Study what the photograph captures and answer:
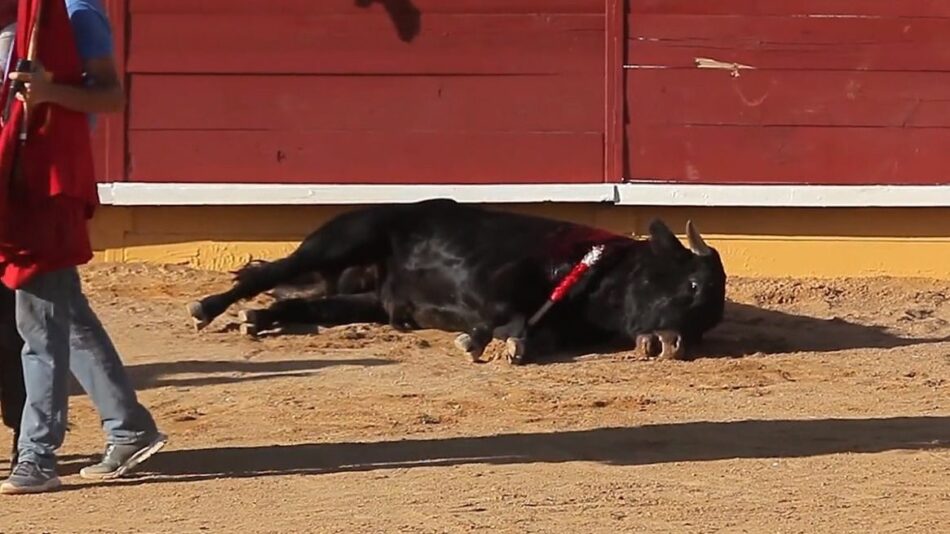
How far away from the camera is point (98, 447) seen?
6.16 metres

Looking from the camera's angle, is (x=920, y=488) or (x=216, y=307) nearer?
(x=920, y=488)

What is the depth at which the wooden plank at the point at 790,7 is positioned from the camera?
10.2 m

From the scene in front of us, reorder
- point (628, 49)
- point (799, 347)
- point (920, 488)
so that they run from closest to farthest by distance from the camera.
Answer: point (920, 488) < point (799, 347) < point (628, 49)

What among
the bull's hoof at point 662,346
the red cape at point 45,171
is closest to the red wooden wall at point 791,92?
the bull's hoof at point 662,346

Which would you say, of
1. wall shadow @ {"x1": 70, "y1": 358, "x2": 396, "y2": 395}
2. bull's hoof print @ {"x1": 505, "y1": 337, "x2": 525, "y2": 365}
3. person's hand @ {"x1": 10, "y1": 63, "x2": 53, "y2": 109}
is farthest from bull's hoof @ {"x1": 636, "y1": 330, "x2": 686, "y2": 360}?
person's hand @ {"x1": 10, "y1": 63, "x2": 53, "y2": 109}

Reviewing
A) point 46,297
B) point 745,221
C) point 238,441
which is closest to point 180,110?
point 745,221

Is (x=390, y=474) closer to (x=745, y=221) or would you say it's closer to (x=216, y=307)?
(x=216, y=307)

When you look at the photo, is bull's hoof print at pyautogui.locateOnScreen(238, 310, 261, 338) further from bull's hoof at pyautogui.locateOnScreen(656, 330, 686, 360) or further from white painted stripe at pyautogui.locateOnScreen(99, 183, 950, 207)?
bull's hoof at pyautogui.locateOnScreen(656, 330, 686, 360)

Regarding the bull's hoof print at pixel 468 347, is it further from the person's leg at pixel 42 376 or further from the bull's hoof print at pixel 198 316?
the person's leg at pixel 42 376

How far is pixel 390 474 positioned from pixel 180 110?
16.0 ft

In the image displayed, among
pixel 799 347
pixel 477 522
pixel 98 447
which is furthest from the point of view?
pixel 799 347

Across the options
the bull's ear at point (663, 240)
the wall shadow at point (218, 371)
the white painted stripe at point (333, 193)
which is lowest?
the wall shadow at point (218, 371)

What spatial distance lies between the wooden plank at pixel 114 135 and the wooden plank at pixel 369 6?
0.56 feet

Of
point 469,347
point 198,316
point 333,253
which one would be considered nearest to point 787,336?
point 469,347
